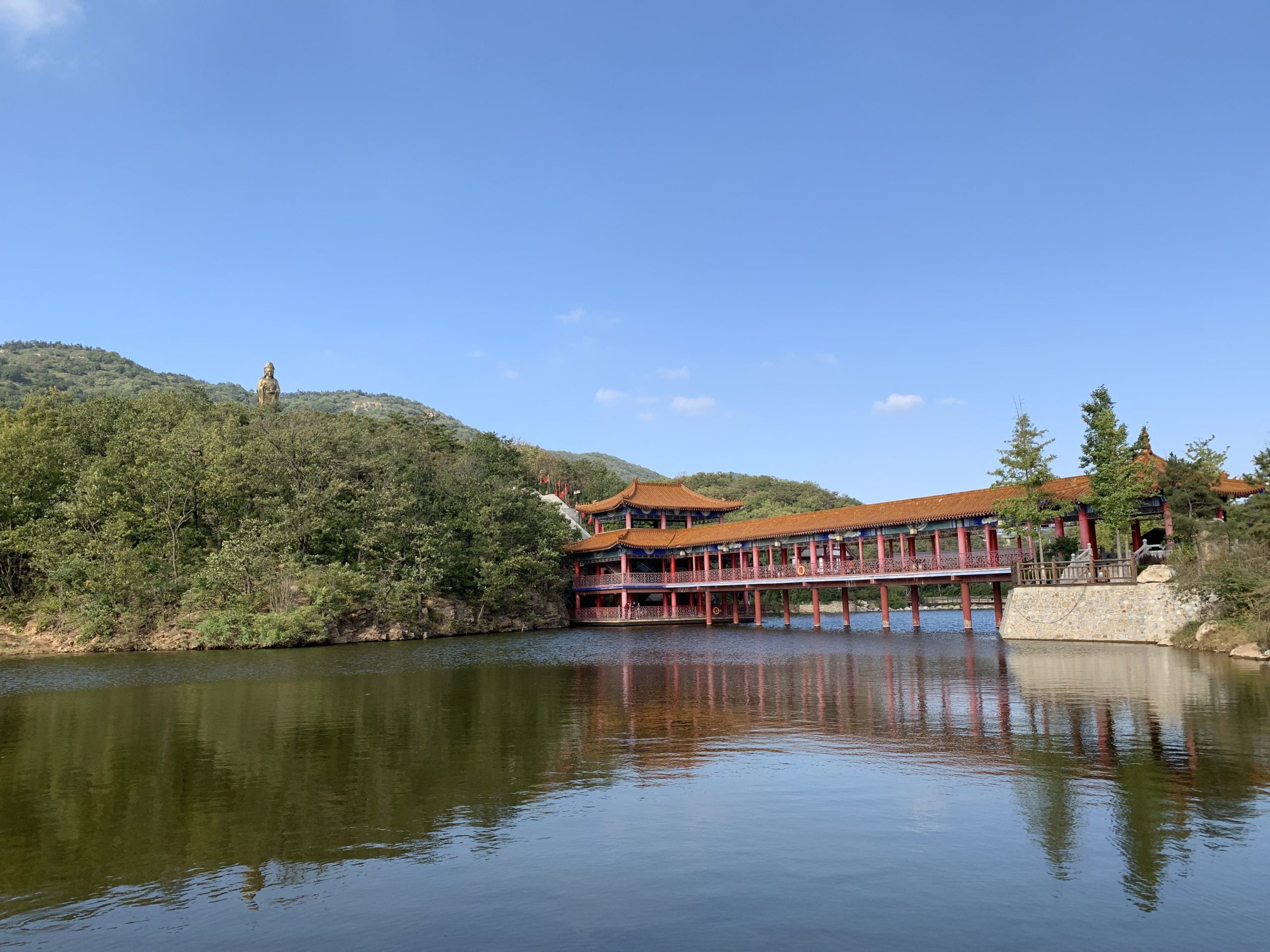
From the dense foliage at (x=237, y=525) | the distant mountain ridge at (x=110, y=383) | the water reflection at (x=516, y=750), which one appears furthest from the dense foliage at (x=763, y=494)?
the water reflection at (x=516, y=750)

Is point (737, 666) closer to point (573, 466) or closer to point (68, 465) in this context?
point (68, 465)

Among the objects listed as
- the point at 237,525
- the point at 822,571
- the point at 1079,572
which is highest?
the point at 237,525

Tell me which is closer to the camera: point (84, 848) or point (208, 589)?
point (84, 848)

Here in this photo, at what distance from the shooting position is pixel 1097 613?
2827cm

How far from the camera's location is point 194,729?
14.8 metres

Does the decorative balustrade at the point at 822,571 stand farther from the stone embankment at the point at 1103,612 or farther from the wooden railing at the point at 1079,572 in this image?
the stone embankment at the point at 1103,612

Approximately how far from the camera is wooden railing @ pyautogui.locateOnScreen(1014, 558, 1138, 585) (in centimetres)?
2811

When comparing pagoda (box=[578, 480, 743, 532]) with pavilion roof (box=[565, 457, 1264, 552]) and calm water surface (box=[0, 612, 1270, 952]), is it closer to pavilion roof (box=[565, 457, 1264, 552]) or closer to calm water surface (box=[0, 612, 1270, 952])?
pavilion roof (box=[565, 457, 1264, 552])

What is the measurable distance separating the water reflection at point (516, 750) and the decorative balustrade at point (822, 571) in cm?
1042

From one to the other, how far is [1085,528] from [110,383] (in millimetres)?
123587

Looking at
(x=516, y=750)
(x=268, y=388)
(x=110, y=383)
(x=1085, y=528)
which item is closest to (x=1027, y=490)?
(x=1085, y=528)

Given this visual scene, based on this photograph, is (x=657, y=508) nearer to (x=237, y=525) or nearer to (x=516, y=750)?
(x=237, y=525)

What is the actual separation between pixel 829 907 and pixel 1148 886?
2.48m

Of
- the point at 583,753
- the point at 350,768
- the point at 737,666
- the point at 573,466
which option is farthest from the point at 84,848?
the point at 573,466
